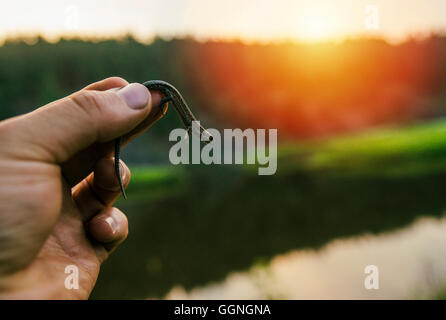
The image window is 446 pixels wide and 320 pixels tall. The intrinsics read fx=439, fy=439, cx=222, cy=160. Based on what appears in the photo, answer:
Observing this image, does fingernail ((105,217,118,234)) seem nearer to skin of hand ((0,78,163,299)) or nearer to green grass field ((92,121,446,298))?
skin of hand ((0,78,163,299))

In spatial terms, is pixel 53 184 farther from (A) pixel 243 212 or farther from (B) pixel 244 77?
(B) pixel 244 77

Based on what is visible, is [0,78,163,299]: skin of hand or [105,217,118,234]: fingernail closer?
[0,78,163,299]: skin of hand

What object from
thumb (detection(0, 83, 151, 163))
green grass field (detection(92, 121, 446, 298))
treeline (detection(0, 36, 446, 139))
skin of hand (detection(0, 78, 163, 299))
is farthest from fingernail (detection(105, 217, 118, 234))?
treeline (detection(0, 36, 446, 139))

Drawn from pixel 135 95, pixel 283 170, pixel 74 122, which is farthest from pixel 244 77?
pixel 74 122

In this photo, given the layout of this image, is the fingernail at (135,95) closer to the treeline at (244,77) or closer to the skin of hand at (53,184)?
the skin of hand at (53,184)

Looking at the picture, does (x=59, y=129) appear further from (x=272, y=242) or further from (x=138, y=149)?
(x=138, y=149)

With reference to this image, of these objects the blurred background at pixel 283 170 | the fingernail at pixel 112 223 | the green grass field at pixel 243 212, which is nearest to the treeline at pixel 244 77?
the blurred background at pixel 283 170
